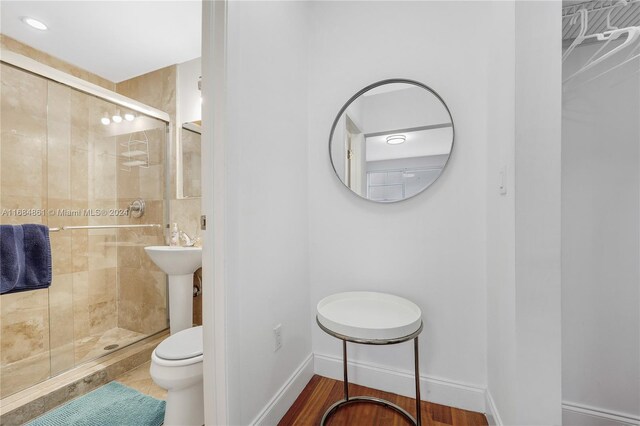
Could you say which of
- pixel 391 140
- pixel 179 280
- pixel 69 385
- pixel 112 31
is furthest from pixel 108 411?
pixel 112 31

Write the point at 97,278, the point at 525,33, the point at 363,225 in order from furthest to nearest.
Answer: the point at 97,278
the point at 363,225
the point at 525,33

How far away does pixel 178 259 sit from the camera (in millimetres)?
1921

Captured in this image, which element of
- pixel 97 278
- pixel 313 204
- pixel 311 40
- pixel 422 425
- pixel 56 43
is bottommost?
pixel 422 425

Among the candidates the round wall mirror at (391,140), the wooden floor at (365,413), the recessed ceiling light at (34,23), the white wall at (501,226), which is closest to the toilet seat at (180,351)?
the wooden floor at (365,413)

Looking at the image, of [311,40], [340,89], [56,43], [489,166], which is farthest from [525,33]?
[56,43]

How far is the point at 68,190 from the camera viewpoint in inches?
83.7

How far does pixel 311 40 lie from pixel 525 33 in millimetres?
1201

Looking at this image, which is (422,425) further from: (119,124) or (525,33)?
(119,124)

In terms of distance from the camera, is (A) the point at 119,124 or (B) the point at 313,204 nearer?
(B) the point at 313,204

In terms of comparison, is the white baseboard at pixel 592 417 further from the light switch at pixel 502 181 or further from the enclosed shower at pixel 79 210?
the enclosed shower at pixel 79 210

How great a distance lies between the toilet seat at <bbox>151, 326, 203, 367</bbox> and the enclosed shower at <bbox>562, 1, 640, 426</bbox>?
5.66ft

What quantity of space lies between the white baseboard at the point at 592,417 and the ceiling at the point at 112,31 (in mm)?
3102

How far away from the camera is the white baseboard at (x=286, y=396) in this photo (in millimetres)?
1219

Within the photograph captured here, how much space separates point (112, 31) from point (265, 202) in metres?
1.98
